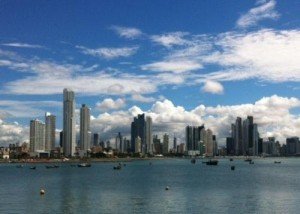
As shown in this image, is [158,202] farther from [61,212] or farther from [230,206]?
[61,212]

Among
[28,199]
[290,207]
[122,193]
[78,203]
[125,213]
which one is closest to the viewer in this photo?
[125,213]

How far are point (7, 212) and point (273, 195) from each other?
53994 millimetres

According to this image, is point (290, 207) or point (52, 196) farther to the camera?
point (52, 196)

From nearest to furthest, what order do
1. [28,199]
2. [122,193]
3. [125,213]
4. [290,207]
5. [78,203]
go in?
[125,213] → [290,207] → [78,203] → [28,199] → [122,193]

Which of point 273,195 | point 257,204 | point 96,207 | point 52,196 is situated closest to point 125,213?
point 96,207

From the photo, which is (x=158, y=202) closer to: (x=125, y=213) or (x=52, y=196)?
(x=125, y=213)

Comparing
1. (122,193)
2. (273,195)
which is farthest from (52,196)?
(273,195)

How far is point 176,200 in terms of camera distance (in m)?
93.5

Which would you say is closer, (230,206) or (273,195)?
(230,206)

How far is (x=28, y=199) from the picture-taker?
320 feet

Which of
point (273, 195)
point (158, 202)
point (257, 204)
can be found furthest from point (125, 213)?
point (273, 195)

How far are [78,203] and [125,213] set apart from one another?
17254 mm

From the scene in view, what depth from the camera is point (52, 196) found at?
339 ft

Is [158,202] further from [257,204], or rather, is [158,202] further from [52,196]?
[52,196]
